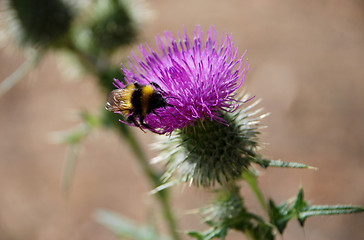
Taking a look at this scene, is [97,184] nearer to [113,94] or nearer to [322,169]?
[322,169]

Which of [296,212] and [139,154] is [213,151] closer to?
[296,212]

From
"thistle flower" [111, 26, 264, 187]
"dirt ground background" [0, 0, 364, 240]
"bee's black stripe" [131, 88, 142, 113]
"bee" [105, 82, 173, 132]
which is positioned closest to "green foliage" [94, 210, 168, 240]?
"dirt ground background" [0, 0, 364, 240]

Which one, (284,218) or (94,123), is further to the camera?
(94,123)

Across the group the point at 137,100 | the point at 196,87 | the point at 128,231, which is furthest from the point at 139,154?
the point at 196,87

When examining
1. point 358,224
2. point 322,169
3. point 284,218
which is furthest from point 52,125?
point 284,218

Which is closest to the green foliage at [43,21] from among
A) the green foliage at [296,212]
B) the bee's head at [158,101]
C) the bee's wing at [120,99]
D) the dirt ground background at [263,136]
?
the dirt ground background at [263,136]

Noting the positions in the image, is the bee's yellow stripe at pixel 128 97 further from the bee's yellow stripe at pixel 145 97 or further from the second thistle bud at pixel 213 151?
the second thistle bud at pixel 213 151
